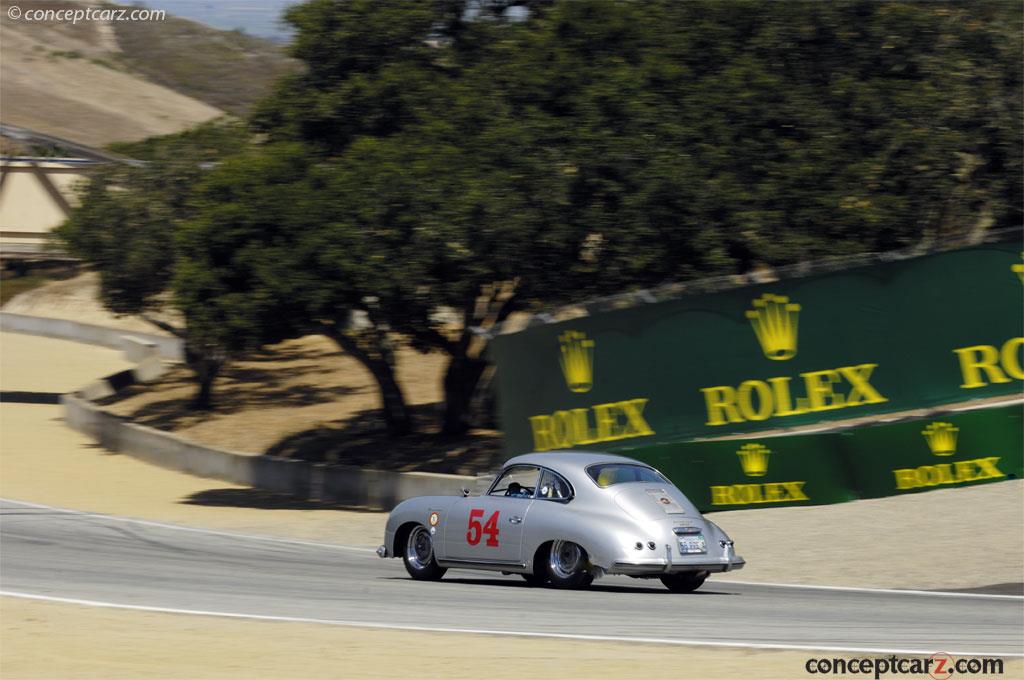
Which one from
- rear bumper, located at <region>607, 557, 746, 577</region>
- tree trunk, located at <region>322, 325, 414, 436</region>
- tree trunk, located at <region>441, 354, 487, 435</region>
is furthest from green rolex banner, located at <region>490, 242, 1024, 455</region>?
rear bumper, located at <region>607, 557, 746, 577</region>

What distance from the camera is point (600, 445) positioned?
67.4 ft

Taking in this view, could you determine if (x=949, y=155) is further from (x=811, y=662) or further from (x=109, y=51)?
(x=109, y=51)

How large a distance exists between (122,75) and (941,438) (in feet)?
409

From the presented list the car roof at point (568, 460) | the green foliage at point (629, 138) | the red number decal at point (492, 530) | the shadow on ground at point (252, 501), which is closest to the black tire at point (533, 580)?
the red number decal at point (492, 530)

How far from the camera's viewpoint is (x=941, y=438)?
698 inches

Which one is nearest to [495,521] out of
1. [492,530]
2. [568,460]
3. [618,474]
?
[492,530]

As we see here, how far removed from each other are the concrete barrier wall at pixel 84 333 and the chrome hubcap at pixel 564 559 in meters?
41.3

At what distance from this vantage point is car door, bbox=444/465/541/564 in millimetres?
13000

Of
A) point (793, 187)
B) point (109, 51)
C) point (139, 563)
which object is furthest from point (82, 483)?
point (109, 51)

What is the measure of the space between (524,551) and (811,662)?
4.52 m

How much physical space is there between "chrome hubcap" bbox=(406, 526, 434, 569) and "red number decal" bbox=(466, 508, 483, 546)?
82 centimetres

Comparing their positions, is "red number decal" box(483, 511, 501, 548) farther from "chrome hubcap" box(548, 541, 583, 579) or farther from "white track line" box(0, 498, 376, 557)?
"white track line" box(0, 498, 376, 557)

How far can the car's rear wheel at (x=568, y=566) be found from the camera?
12.6 m

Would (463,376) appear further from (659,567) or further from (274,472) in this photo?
(659,567)
